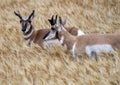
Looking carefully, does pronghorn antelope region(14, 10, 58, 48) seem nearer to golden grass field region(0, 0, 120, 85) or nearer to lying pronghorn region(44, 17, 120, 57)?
golden grass field region(0, 0, 120, 85)

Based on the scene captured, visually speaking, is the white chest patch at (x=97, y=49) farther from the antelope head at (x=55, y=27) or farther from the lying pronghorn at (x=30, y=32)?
the lying pronghorn at (x=30, y=32)

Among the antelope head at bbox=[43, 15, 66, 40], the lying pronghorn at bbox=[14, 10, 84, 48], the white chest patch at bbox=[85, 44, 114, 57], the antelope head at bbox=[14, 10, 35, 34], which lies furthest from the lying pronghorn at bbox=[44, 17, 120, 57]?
the antelope head at bbox=[14, 10, 35, 34]

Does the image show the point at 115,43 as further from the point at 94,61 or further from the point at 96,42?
the point at 94,61

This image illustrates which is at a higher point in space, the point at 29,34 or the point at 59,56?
the point at 59,56

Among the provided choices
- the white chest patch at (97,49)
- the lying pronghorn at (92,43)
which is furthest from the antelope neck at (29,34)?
the white chest patch at (97,49)

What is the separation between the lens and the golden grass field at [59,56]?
391 centimetres

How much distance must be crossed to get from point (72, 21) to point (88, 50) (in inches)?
90.5


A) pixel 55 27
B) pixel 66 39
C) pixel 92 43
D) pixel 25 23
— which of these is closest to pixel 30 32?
pixel 25 23

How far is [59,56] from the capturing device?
4.72m

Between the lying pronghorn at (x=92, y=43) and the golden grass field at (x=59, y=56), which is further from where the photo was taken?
the lying pronghorn at (x=92, y=43)

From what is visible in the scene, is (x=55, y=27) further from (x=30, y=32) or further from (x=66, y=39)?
(x=30, y=32)

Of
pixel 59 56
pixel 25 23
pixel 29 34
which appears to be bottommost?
pixel 29 34

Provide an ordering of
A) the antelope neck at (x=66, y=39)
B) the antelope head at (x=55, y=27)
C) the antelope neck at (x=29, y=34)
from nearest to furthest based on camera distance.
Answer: the antelope neck at (x=66, y=39) → the antelope head at (x=55, y=27) → the antelope neck at (x=29, y=34)

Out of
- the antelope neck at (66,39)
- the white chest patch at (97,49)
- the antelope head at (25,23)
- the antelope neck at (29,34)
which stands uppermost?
the white chest patch at (97,49)
